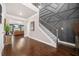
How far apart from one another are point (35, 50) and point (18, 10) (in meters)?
1.03

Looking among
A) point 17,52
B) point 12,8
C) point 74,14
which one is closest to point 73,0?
point 74,14

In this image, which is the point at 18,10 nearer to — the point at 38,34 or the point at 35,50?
the point at 38,34

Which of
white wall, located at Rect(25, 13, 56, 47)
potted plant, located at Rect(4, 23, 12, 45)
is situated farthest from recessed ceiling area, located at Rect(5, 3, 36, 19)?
potted plant, located at Rect(4, 23, 12, 45)

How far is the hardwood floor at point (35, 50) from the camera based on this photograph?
2.10m

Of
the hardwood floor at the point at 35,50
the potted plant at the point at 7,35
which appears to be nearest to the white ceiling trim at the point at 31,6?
the potted plant at the point at 7,35

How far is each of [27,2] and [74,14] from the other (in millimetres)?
1130

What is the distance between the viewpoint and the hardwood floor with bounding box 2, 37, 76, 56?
2.10 m

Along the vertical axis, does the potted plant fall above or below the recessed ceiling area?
below

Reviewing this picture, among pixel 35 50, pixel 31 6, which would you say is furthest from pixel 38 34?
pixel 31 6

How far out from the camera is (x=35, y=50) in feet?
7.04

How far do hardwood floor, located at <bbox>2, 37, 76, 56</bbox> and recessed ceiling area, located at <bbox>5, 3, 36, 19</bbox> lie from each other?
1.98 ft

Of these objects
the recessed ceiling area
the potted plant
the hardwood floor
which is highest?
the recessed ceiling area

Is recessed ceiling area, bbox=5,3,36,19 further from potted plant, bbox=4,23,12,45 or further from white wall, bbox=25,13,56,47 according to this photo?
potted plant, bbox=4,23,12,45

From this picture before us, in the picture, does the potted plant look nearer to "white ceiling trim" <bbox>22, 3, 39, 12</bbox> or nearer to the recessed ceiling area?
the recessed ceiling area
